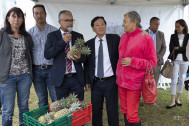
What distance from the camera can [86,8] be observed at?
18.5 ft

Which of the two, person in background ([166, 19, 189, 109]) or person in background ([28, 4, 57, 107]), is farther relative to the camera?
person in background ([166, 19, 189, 109])

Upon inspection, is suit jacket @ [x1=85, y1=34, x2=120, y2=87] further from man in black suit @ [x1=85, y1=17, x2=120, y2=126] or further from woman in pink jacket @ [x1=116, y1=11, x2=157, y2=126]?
woman in pink jacket @ [x1=116, y1=11, x2=157, y2=126]

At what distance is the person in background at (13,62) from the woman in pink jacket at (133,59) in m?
1.55

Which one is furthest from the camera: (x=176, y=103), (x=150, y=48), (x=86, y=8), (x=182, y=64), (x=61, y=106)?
(x=86, y=8)

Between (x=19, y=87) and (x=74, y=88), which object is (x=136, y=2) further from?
(x=19, y=87)

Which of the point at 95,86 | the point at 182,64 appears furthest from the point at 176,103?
the point at 95,86

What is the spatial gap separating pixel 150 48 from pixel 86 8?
12.8ft

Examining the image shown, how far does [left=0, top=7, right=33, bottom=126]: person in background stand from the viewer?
7.82 ft

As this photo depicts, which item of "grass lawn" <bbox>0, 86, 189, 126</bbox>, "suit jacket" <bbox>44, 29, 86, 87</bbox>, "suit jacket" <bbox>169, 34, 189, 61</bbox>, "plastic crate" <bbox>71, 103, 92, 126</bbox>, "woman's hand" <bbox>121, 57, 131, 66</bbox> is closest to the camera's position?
"plastic crate" <bbox>71, 103, 92, 126</bbox>

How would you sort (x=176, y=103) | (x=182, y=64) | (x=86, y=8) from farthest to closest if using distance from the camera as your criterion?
1. (x=86, y=8)
2. (x=176, y=103)
3. (x=182, y=64)

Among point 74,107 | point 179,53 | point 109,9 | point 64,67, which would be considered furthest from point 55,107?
point 109,9

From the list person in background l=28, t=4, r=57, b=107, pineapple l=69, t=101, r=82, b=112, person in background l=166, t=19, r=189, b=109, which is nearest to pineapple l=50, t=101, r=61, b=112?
pineapple l=69, t=101, r=82, b=112

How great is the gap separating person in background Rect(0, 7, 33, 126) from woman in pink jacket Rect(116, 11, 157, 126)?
5.08ft

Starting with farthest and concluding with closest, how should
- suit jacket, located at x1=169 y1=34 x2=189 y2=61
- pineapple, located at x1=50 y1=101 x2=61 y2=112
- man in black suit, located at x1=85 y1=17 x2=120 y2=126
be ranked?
suit jacket, located at x1=169 y1=34 x2=189 y2=61 → man in black suit, located at x1=85 y1=17 x2=120 y2=126 → pineapple, located at x1=50 y1=101 x2=61 y2=112
